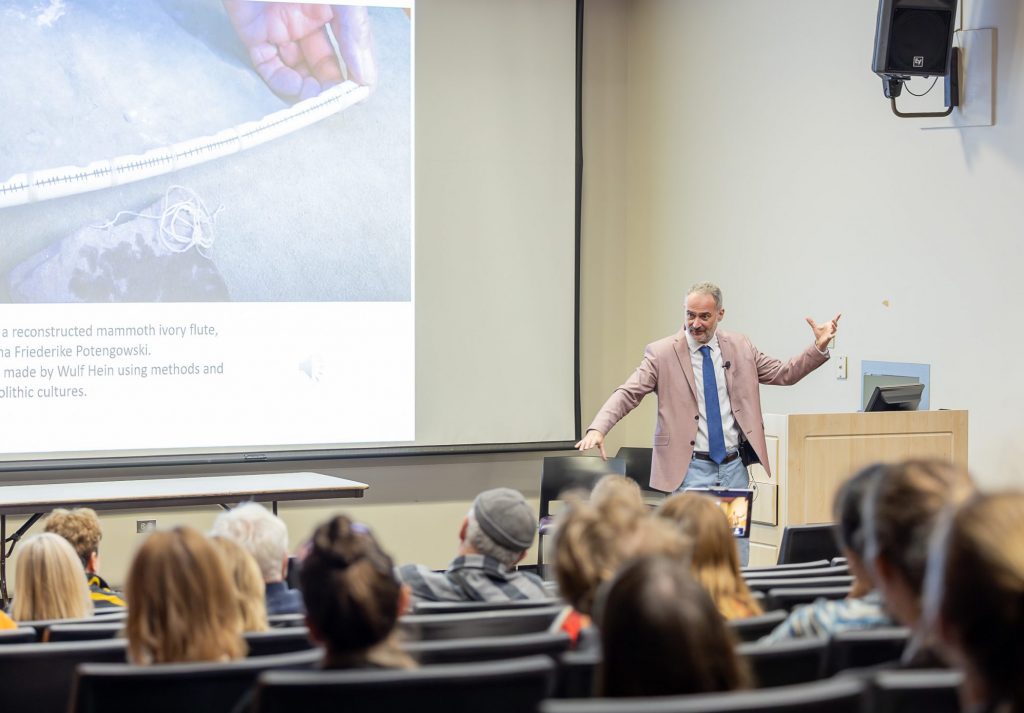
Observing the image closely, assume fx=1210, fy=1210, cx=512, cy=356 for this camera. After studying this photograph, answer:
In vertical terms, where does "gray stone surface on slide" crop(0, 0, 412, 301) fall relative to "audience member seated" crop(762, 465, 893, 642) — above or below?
above

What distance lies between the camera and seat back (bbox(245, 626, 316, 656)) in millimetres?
2268

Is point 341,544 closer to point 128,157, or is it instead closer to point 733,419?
point 733,419

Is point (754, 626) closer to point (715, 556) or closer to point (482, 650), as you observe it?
point (715, 556)

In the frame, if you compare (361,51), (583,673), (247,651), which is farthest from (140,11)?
(583,673)

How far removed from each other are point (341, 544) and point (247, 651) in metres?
0.53

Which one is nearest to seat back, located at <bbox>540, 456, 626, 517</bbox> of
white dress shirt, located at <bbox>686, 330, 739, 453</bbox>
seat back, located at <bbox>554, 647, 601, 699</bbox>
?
white dress shirt, located at <bbox>686, 330, 739, 453</bbox>

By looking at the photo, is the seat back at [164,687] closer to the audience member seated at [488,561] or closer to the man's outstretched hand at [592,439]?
the audience member seated at [488,561]

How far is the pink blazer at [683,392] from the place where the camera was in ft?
16.3

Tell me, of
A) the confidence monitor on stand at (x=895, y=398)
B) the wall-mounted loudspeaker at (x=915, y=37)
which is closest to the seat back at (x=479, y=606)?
the confidence monitor on stand at (x=895, y=398)

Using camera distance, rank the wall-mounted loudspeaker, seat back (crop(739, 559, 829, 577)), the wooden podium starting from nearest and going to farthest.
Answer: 1. seat back (crop(739, 559, 829, 577))
2. the wooden podium
3. the wall-mounted loudspeaker

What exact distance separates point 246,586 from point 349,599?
900 millimetres

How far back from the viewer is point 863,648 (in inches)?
77.1

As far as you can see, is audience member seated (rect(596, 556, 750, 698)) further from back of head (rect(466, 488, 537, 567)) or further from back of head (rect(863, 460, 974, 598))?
back of head (rect(466, 488, 537, 567))

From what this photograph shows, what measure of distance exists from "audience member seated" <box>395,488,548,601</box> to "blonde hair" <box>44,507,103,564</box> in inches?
54.0
